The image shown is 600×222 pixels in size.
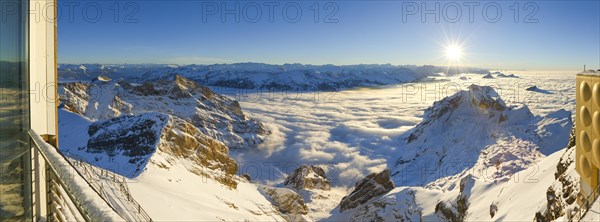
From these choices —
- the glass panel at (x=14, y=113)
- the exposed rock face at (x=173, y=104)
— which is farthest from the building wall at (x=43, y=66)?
the exposed rock face at (x=173, y=104)

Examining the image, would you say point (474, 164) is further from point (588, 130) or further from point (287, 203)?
point (588, 130)

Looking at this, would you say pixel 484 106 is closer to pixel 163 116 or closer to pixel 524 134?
pixel 524 134

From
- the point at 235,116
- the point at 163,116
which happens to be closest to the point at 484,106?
the point at 163,116

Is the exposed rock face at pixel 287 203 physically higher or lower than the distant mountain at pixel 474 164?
lower

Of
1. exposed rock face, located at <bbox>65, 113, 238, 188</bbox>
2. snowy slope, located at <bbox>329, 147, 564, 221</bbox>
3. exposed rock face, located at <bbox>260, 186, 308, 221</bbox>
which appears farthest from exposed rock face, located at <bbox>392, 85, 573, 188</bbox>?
exposed rock face, located at <bbox>65, 113, 238, 188</bbox>

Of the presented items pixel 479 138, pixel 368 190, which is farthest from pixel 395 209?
pixel 479 138

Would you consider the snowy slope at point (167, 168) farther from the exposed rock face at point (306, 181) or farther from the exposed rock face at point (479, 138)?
the exposed rock face at point (479, 138)
